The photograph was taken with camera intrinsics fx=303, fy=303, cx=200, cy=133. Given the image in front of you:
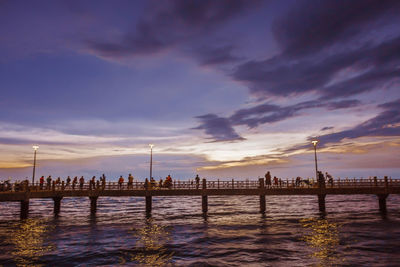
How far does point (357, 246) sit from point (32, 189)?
117 feet

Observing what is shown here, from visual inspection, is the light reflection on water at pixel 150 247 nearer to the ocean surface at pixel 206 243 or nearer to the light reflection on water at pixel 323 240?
the ocean surface at pixel 206 243

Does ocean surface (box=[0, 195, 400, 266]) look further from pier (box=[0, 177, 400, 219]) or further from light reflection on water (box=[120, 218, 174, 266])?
pier (box=[0, 177, 400, 219])

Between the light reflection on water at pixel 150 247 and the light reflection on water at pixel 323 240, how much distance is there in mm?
9544

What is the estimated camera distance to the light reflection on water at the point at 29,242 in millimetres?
19677

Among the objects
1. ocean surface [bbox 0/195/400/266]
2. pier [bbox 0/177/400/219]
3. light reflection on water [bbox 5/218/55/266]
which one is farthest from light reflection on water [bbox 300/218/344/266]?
light reflection on water [bbox 5/218/55/266]

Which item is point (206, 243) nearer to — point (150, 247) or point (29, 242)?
point (150, 247)

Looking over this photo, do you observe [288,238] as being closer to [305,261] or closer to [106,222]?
[305,261]

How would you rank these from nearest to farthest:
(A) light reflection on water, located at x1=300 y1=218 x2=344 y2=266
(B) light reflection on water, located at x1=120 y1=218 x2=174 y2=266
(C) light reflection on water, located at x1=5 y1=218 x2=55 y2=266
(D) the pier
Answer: (A) light reflection on water, located at x1=300 y1=218 x2=344 y2=266 < (B) light reflection on water, located at x1=120 y1=218 x2=174 y2=266 < (C) light reflection on water, located at x1=5 y1=218 x2=55 y2=266 < (D) the pier

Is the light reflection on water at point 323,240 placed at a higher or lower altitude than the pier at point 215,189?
lower

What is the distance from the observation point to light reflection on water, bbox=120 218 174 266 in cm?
1875

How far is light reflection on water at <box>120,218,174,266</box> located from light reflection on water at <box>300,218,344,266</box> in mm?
9544

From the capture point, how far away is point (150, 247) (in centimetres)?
2227

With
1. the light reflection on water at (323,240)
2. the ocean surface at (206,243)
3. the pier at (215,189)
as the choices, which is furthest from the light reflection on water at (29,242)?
the light reflection on water at (323,240)

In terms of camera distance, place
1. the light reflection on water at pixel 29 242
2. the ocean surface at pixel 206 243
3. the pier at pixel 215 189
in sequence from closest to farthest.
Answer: the ocean surface at pixel 206 243 → the light reflection on water at pixel 29 242 → the pier at pixel 215 189
